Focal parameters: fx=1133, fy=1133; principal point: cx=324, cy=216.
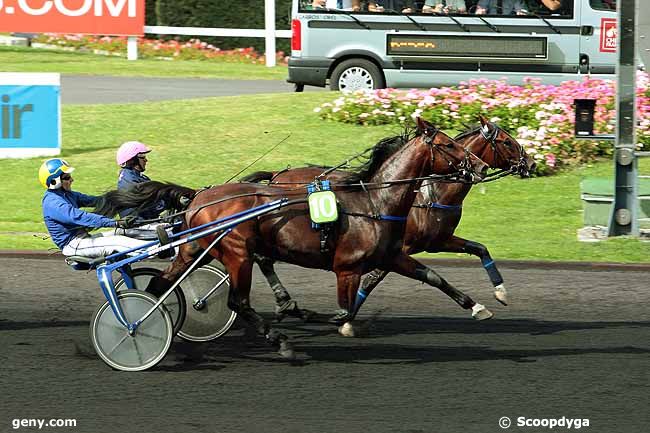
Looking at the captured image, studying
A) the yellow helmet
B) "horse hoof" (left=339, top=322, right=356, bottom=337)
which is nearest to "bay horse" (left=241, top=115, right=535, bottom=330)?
"horse hoof" (left=339, top=322, right=356, bottom=337)

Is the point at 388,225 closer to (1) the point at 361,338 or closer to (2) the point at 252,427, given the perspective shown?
(1) the point at 361,338

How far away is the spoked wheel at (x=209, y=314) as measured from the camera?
857 centimetres

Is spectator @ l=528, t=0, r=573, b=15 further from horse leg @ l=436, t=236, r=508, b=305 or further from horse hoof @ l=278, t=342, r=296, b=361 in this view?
horse hoof @ l=278, t=342, r=296, b=361

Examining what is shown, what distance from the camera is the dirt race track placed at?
677cm

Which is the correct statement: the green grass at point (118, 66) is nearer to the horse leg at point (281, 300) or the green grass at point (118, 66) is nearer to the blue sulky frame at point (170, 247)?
the horse leg at point (281, 300)

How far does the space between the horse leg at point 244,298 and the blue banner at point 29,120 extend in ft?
27.5

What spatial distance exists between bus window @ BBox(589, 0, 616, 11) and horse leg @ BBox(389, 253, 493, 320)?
35.7ft

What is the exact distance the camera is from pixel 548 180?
1506cm

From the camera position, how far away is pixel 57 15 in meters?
23.5

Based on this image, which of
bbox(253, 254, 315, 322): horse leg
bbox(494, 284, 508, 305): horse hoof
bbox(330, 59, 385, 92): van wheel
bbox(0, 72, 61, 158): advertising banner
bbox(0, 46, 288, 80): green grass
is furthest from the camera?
bbox(0, 46, 288, 80): green grass

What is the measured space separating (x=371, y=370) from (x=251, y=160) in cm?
836

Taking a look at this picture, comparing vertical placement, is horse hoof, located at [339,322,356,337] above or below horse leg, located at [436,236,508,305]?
below

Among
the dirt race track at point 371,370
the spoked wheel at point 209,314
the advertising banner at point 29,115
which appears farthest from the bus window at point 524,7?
the spoked wheel at point 209,314

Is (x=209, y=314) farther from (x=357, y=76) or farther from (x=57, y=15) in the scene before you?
(x=57, y=15)
